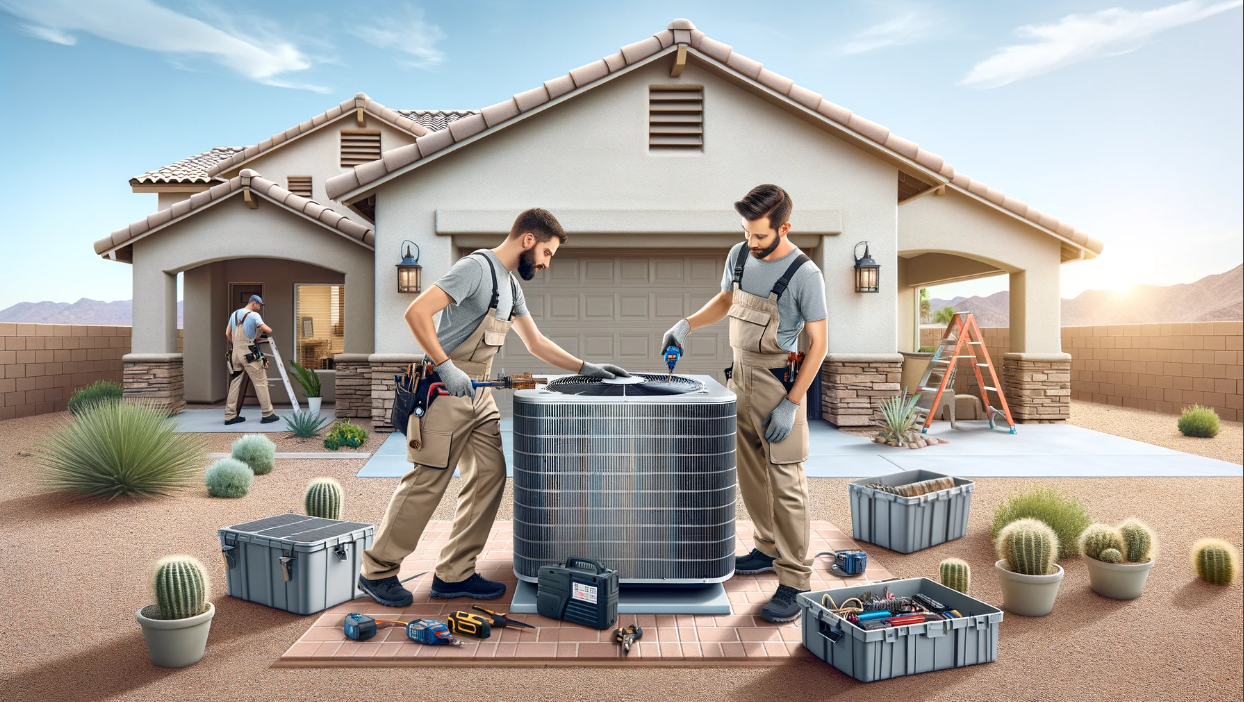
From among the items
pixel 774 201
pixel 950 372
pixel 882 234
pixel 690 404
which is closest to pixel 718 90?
pixel 882 234

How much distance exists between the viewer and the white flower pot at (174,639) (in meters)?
3.01

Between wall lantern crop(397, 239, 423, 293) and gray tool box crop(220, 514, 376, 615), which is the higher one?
wall lantern crop(397, 239, 423, 293)

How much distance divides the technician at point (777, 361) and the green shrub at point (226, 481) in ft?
14.3

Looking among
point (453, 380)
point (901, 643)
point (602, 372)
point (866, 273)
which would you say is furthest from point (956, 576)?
point (866, 273)

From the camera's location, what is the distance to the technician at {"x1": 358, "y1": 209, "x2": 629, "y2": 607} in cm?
347

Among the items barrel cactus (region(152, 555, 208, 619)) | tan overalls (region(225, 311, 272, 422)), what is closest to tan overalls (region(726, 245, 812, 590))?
barrel cactus (region(152, 555, 208, 619))

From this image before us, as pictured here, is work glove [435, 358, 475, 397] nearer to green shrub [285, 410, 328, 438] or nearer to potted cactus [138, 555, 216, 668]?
potted cactus [138, 555, 216, 668]

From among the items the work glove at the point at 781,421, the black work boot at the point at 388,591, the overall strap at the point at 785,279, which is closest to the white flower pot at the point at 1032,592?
the work glove at the point at 781,421

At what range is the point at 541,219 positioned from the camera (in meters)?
3.55

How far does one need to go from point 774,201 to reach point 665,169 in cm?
556

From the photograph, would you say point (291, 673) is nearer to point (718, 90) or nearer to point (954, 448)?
point (954, 448)

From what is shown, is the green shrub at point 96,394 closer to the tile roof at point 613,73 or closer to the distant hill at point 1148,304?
the tile roof at point 613,73

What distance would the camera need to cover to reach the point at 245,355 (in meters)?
9.88

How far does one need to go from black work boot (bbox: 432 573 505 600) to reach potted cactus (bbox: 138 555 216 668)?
0.99 meters
